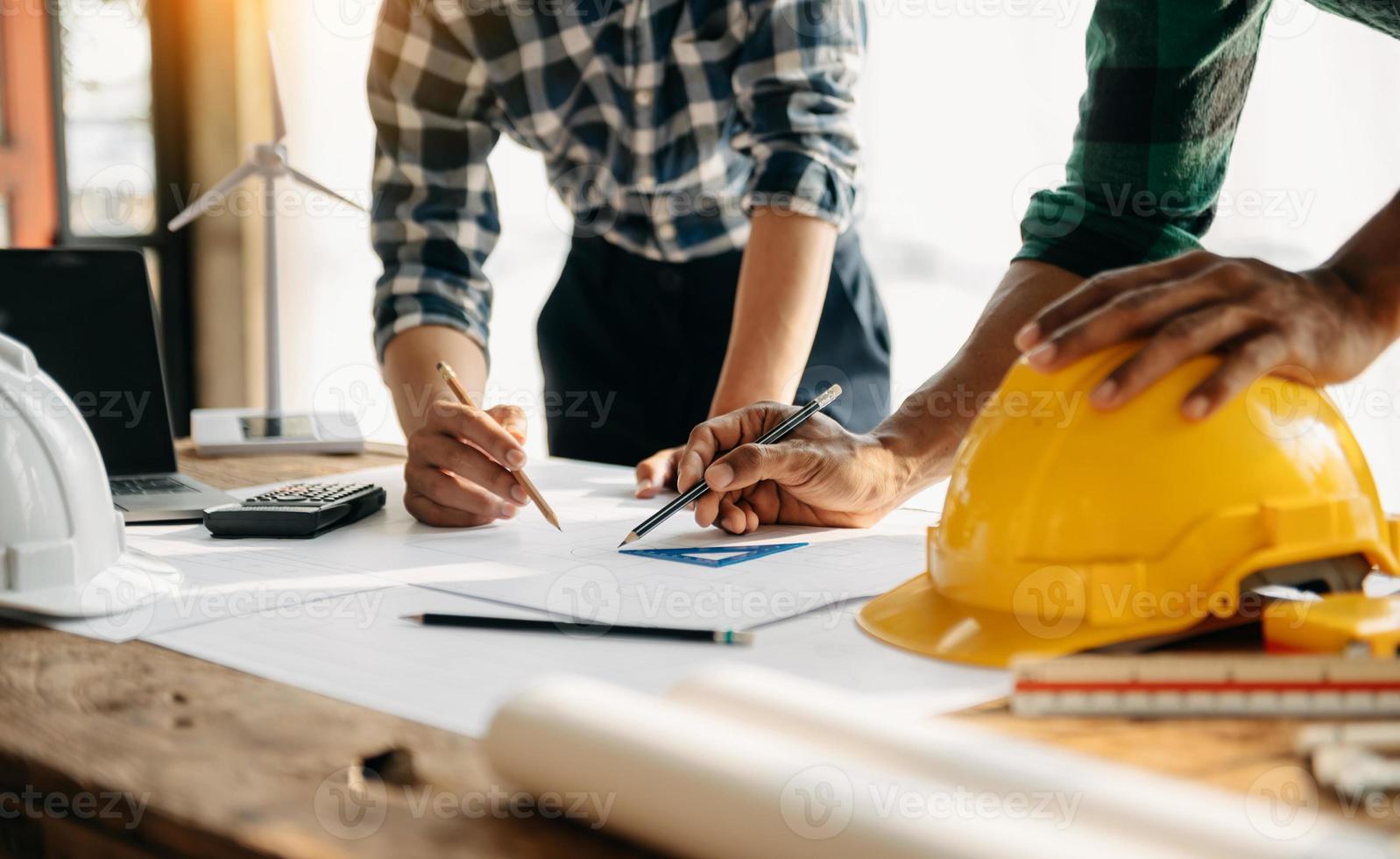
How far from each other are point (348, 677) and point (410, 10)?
1234mm

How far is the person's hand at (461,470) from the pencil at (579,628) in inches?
14.0

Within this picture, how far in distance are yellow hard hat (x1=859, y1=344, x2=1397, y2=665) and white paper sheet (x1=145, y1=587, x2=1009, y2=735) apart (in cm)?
4

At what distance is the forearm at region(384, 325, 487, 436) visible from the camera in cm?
155

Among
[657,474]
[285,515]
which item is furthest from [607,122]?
[285,515]

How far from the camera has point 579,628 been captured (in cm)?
77

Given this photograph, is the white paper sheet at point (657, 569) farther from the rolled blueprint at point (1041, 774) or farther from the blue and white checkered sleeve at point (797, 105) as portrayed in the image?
the blue and white checkered sleeve at point (797, 105)

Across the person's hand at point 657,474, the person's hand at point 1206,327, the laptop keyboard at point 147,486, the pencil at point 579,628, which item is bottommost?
the laptop keyboard at point 147,486

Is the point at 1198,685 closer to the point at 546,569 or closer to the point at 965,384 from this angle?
the point at 546,569

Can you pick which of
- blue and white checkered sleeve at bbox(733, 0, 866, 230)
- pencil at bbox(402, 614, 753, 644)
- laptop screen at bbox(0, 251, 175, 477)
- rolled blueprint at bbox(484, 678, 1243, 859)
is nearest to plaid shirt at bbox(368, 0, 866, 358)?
blue and white checkered sleeve at bbox(733, 0, 866, 230)

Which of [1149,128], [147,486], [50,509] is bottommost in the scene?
[147,486]

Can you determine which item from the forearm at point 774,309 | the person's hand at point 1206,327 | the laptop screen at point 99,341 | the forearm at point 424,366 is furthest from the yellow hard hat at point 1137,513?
the laptop screen at point 99,341

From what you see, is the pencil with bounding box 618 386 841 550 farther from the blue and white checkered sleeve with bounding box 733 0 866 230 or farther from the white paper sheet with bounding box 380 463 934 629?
the blue and white checkered sleeve with bounding box 733 0 866 230

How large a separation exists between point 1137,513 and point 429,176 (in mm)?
1272

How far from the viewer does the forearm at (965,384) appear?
119 cm
